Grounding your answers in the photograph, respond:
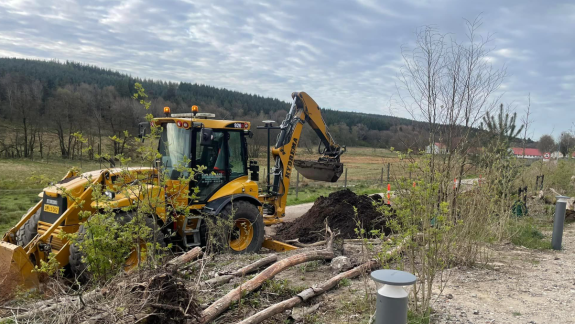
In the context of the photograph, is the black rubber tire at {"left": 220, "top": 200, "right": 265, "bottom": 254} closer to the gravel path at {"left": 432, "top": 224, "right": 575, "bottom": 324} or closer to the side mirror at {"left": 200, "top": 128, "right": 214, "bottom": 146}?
the side mirror at {"left": 200, "top": 128, "right": 214, "bottom": 146}

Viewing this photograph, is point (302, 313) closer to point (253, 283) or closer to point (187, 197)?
point (253, 283)

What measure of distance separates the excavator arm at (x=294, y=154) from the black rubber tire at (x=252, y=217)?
1005mm

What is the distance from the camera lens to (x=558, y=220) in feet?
24.6

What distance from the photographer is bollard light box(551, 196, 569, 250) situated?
7.39 m

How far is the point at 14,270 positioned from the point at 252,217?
389 cm

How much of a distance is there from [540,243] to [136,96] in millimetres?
7861

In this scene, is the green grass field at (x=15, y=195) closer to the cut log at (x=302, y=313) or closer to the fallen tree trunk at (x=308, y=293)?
the fallen tree trunk at (x=308, y=293)

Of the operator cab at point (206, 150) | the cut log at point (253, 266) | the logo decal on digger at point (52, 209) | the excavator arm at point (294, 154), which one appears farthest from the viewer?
the excavator arm at point (294, 154)

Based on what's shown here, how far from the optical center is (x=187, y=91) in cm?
8950

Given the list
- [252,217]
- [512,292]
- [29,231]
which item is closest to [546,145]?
[512,292]

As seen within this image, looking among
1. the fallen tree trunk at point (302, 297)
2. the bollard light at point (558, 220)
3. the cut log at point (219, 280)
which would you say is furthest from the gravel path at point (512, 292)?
the cut log at point (219, 280)

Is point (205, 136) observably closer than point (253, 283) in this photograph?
No

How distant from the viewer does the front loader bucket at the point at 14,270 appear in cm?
529

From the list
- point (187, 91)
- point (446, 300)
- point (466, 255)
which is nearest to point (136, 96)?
point (446, 300)
